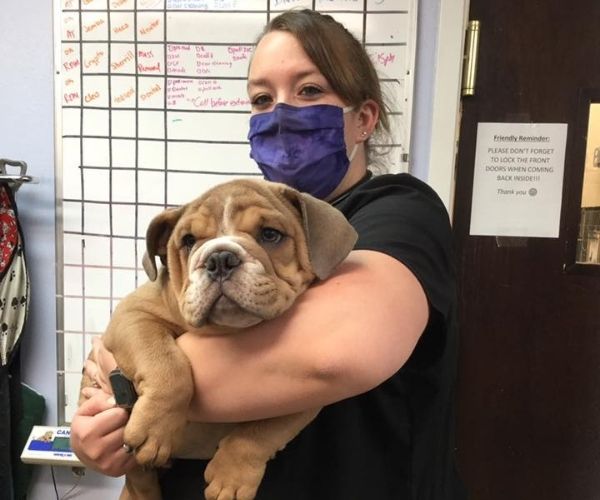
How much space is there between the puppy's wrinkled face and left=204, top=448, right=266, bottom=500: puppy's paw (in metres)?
0.22

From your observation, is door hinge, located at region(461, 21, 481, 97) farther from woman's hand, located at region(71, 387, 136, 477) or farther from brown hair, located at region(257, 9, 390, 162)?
woman's hand, located at region(71, 387, 136, 477)

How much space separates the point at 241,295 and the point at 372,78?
75 centimetres

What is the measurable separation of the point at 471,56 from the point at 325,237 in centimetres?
126

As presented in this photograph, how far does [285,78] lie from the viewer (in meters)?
1.19

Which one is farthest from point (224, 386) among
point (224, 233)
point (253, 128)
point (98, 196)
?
point (98, 196)

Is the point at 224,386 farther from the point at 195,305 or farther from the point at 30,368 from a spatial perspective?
the point at 30,368

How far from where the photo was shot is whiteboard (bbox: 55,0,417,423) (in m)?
1.91

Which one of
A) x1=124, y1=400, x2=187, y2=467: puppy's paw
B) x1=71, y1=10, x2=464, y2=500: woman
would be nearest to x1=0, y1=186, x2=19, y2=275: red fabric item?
x1=71, y1=10, x2=464, y2=500: woman

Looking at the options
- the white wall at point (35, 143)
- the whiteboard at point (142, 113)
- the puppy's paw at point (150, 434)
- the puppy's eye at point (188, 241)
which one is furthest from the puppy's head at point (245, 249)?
the white wall at point (35, 143)

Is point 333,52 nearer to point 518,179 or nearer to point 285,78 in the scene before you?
point 285,78

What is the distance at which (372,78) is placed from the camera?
1.35 meters

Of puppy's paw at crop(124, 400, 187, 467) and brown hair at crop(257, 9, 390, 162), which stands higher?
brown hair at crop(257, 9, 390, 162)

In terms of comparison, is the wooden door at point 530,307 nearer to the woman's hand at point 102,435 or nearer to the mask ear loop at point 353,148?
the mask ear loop at point 353,148

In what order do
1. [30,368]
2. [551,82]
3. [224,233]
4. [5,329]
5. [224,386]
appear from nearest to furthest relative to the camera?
[224,386] < [224,233] < [551,82] < [5,329] < [30,368]
